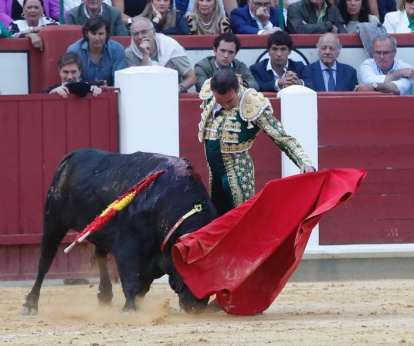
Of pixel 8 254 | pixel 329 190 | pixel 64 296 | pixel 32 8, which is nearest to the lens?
pixel 329 190

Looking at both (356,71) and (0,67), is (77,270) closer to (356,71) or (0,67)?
(0,67)

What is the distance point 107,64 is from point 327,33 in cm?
163

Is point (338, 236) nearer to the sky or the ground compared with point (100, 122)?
nearer to the ground

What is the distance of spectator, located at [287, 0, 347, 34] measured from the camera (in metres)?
9.21

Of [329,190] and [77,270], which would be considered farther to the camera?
[77,270]

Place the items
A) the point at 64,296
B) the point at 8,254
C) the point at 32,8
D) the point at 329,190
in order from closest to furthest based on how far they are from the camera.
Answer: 1. the point at 329,190
2. the point at 64,296
3. the point at 8,254
4. the point at 32,8

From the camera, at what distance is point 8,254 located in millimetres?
8117

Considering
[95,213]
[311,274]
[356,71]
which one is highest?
[356,71]

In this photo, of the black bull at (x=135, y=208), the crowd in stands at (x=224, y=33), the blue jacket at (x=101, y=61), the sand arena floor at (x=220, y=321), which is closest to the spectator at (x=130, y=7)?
the crowd in stands at (x=224, y=33)

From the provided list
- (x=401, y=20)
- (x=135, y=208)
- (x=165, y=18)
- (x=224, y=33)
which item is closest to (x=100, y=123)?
(x=224, y=33)

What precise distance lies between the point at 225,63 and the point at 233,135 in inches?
82.5

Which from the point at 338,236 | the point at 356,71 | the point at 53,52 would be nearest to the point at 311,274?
the point at 338,236

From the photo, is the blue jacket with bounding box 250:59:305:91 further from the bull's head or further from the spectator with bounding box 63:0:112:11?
the bull's head

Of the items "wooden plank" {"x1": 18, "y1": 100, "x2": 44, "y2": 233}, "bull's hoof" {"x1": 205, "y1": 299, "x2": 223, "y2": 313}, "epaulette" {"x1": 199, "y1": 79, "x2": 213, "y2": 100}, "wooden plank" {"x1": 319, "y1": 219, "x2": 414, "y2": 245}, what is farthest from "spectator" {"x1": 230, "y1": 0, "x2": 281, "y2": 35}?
"bull's hoof" {"x1": 205, "y1": 299, "x2": 223, "y2": 313}
